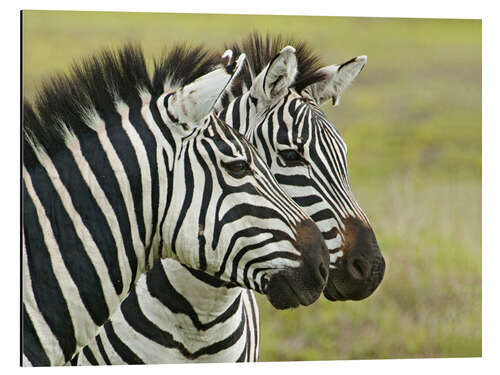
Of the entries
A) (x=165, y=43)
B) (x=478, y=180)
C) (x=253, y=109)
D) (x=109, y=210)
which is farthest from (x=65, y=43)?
(x=478, y=180)

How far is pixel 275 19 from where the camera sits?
5613 millimetres

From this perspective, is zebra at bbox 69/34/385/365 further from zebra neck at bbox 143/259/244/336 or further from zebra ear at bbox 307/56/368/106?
zebra ear at bbox 307/56/368/106

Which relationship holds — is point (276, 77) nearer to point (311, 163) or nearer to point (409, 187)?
point (311, 163)

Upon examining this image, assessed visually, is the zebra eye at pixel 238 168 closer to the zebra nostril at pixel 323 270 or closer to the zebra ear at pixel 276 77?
the zebra nostril at pixel 323 270

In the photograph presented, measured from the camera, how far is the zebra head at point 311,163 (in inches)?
183

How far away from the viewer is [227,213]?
12.5ft

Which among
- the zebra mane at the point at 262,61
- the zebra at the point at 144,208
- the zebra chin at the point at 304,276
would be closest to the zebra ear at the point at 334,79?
the zebra mane at the point at 262,61

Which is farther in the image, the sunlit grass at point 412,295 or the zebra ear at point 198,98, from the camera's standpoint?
the sunlit grass at point 412,295

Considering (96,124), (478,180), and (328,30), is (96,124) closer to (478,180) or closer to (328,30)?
(328,30)

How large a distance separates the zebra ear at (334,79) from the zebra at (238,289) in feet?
1.16

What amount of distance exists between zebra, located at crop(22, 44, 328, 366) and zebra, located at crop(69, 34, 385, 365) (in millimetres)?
709

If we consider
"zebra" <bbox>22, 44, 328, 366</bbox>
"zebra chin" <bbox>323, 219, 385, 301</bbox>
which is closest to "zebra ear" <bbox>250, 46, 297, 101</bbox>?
"zebra" <bbox>22, 44, 328, 366</bbox>

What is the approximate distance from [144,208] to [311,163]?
1262 millimetres

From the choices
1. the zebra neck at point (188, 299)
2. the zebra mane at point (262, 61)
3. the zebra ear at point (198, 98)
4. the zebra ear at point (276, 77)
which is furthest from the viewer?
the zebra mane at point (262, 61)
